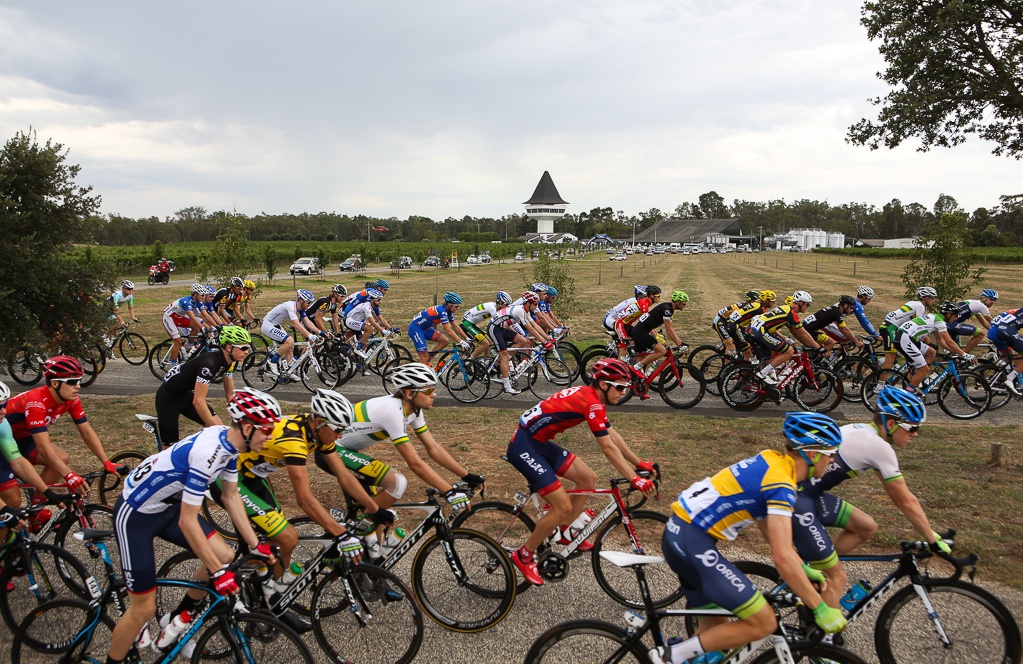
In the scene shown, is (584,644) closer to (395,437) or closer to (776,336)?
(395,437)

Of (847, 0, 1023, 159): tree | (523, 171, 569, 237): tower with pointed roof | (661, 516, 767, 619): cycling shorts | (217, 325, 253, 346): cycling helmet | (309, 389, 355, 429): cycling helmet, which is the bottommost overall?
(661, 516, 767, 619): cycling shorts

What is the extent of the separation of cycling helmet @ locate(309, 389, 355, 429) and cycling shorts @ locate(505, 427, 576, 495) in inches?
52.8

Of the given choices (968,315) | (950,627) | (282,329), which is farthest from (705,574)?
(968,315)

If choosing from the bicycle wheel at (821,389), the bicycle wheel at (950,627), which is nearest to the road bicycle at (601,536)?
the bicycle wheel at (950,627)

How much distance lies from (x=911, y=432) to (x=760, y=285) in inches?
1534

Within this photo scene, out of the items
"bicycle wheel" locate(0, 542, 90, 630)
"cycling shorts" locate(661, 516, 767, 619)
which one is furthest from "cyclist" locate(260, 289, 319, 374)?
"cycling shorts" locate(661, 516, 767, 619)

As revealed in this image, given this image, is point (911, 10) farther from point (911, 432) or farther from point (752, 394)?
point (911, 432)

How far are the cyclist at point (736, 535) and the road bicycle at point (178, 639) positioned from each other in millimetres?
2269

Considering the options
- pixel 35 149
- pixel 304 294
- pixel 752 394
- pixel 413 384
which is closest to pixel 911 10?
pixel 752 394

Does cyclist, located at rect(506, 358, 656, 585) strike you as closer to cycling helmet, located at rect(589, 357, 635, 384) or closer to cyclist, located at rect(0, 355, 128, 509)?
cycling helmet, located at rect(589, 357, 635, 384)

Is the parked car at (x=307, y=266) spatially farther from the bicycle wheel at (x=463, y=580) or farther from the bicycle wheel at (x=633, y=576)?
the bicycle wheel at (x=633, y=576)

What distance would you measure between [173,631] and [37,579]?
1.90 meters

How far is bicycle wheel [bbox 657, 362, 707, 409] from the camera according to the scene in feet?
37.0

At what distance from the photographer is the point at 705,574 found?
3.40m
